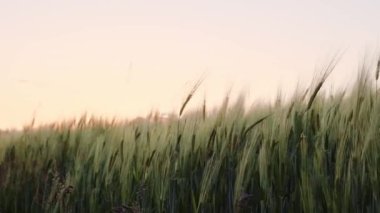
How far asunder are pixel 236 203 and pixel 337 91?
2.19 ft

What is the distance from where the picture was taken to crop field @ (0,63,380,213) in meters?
2.16

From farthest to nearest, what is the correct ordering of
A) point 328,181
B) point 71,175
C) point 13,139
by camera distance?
point 13,139, point 71,175, point 328,181

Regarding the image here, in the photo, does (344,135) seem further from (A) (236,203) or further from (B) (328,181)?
(A) (236,203)

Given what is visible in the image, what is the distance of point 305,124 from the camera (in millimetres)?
2359

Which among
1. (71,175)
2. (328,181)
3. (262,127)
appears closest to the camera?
(328,181)

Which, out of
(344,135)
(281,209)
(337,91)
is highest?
(337,91)

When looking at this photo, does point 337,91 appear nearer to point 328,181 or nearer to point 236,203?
point 328,181

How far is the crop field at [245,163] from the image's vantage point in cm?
216

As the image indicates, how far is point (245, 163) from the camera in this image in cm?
225

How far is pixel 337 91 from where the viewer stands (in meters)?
2.58

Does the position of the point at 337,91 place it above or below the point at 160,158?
above

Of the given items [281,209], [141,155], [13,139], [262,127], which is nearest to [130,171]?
[141,155]

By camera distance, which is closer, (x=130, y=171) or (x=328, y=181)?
(x=328, y=181)

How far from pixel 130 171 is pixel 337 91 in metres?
0.92
